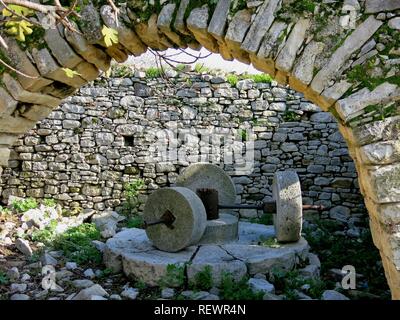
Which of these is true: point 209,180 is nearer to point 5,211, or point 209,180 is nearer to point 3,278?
point 3,278

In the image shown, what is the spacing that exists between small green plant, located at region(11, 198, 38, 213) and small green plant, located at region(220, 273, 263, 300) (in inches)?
173

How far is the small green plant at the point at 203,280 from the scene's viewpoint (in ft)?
15.9

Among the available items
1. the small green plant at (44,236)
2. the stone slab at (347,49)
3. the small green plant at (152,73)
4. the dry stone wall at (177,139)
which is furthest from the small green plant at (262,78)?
the stone slab at (347,49)

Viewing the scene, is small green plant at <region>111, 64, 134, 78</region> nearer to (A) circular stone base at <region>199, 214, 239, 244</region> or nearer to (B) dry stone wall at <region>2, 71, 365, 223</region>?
(B) dry stone wall at <region>2, 71, 365, 223</region>

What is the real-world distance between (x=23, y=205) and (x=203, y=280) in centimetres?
435

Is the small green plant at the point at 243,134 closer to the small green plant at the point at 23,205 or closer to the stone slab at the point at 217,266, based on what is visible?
the stone slab at the point at 217,266

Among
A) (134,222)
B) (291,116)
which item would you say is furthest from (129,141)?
(291,116)

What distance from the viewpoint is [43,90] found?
3721mm

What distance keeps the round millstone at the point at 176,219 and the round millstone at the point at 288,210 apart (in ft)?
3.13

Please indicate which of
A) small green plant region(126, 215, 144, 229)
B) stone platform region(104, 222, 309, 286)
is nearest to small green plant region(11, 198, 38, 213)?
small green plant region(126, 215, 144, 229)

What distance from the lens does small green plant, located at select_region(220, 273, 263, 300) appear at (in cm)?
457

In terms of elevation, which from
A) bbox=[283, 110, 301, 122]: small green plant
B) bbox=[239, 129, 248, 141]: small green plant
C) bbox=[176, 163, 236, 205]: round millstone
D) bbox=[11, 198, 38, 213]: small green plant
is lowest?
bbox=[11, 198, 38, 213]: small green plant

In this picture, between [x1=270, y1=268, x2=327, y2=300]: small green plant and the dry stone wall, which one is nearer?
[x1=270, y1=268, x2=327, y2=300]: small green plant

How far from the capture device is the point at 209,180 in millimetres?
7176
